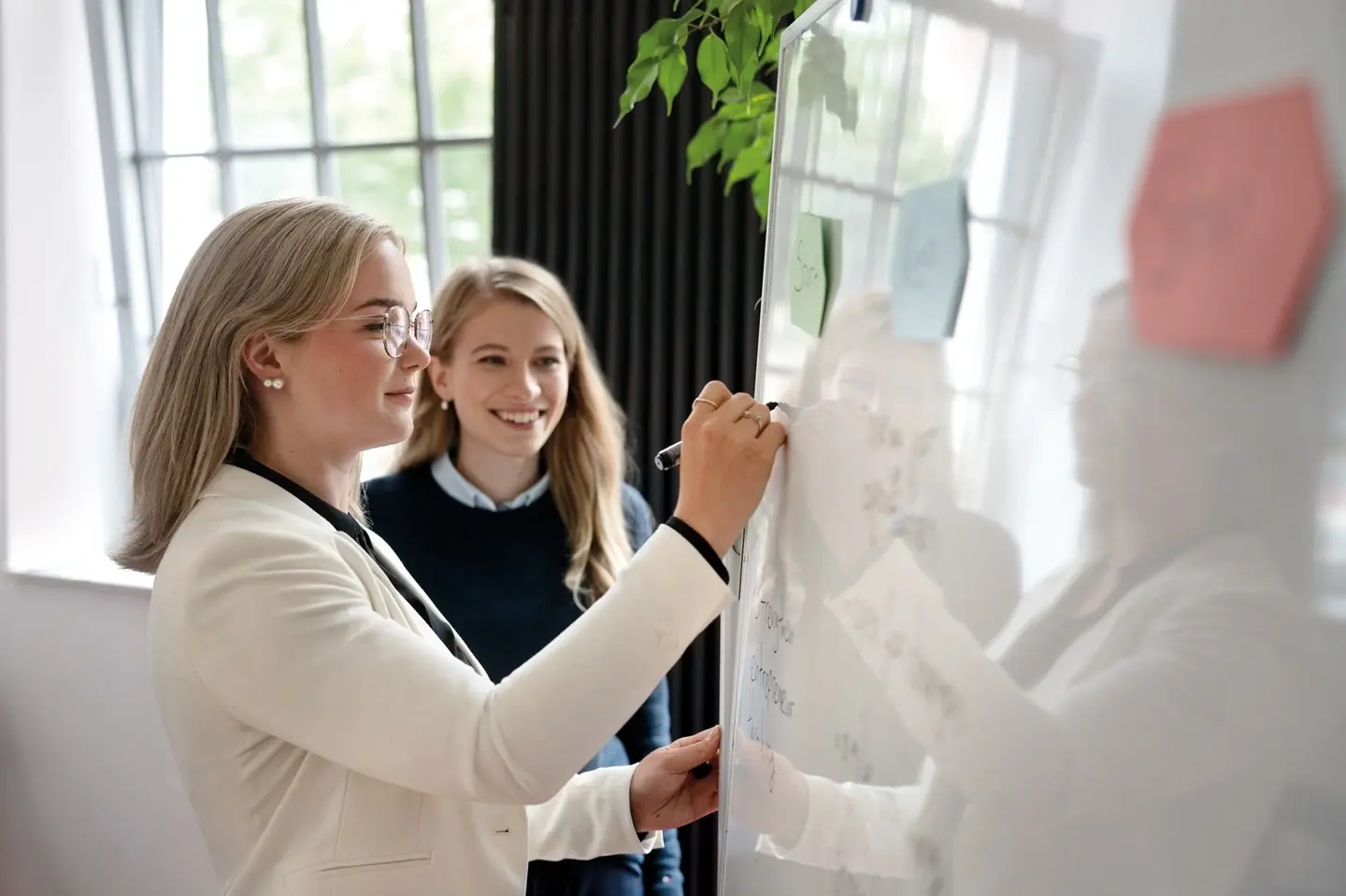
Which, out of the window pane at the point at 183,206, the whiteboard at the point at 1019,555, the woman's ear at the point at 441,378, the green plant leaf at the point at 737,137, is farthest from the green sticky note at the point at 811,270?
the window pane at the point at 183,206

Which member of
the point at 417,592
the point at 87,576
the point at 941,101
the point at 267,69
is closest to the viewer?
the point at 941,101

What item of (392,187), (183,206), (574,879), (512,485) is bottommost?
(574,879)

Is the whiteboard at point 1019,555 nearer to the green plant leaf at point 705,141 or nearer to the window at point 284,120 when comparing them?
the green plant leaf at point 705,141

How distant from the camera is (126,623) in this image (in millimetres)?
2928

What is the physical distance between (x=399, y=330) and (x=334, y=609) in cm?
31

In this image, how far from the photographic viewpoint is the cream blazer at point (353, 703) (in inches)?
36.6

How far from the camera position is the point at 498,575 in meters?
1.92

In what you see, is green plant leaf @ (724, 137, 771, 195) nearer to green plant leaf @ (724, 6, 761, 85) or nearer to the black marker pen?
green plant leaf @ (724, 6, 761, 85)

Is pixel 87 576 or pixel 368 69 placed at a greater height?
pixel 368 69

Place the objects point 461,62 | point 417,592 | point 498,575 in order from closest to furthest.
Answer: point 417,592 < point 498,575 < point 461,62

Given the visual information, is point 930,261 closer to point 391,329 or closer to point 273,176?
point 391,329

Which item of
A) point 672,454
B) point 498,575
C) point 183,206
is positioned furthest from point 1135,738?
point 183,206

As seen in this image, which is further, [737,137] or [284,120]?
[284,120]

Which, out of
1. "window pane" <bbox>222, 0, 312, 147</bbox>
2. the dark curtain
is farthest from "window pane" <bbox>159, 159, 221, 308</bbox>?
the dark curtain
